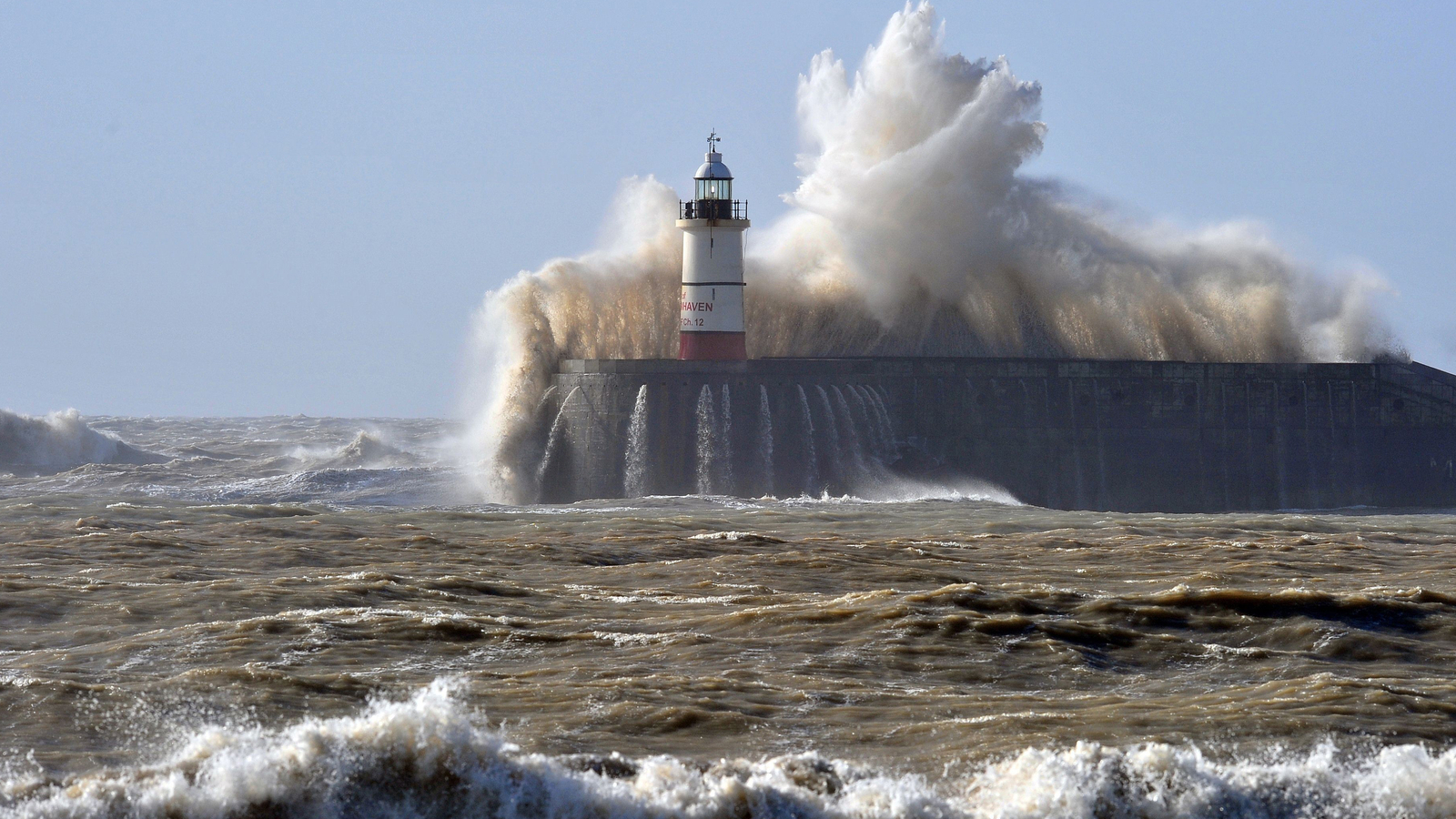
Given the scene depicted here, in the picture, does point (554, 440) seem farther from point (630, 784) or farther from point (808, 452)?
point (630, 784)

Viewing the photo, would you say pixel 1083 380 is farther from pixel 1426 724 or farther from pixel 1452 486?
pixel 1426 724

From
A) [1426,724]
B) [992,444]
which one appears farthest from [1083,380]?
[1426,724]

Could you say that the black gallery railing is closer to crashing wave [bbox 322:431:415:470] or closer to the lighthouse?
the lighthouse

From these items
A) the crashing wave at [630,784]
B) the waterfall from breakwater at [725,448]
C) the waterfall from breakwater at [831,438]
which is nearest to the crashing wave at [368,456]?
the waterfall from breakwater at [725,448]

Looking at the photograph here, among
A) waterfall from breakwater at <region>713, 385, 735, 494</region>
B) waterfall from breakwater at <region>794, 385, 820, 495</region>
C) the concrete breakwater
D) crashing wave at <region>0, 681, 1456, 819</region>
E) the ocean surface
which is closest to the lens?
crashing wave at <region>0, 681, 1456, 819</region>

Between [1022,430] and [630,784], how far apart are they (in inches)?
907

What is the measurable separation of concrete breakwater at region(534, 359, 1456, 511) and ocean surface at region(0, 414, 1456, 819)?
326 inches

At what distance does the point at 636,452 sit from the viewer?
28.1 m

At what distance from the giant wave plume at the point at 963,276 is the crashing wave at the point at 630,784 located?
2625 centimetres

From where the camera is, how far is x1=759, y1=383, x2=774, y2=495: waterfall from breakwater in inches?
1108

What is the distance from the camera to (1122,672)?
10.6 meters

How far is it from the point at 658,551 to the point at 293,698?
8465mm

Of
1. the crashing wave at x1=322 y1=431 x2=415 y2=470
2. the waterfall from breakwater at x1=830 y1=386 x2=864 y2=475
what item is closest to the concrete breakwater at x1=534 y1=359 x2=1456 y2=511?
the waterfall from breakwater at x1=830 y1=386 x2=864 y2=475

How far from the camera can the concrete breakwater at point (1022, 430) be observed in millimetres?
28094
